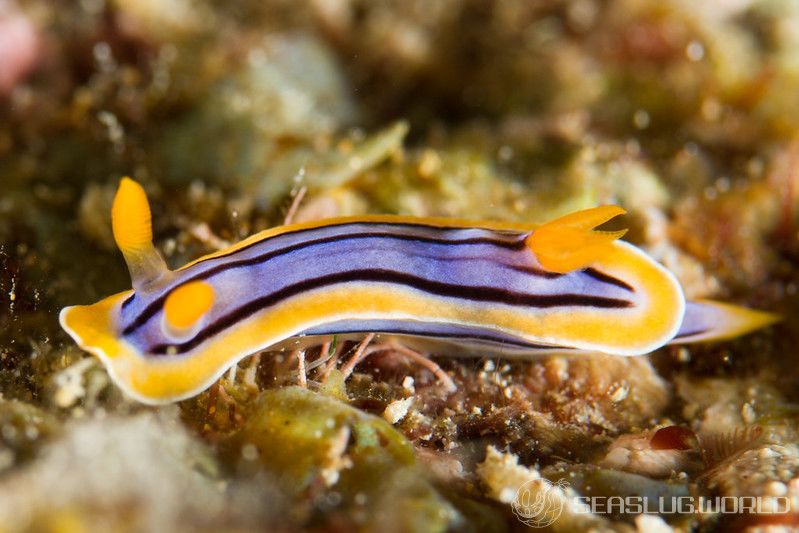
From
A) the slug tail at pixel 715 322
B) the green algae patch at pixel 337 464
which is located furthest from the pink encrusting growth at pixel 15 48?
the slug tail at pixel 715 322

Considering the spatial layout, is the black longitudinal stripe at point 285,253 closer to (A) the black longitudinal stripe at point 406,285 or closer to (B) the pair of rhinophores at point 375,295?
(B) the pair of rhinophores at point 375,295

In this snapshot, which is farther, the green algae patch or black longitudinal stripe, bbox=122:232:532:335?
black longitudinal stripe, bbox=122:232:532:335

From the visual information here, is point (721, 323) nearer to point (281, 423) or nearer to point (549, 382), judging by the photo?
point (549, 382)

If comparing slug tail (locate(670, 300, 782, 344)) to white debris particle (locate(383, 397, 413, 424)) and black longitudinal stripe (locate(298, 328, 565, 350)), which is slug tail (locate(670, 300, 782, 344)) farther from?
white debris particle (locate(383, 397, 413, 424))

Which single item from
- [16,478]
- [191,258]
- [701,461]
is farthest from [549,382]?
[16,478]

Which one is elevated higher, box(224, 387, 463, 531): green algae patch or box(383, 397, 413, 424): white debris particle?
box(383, 397, 413, 424): white debris particle

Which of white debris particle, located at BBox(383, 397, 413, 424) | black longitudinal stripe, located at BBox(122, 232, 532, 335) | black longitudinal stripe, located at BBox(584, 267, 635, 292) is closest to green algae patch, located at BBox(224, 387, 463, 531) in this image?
white debris particle, located at BBox(383, 397, 413, 424)

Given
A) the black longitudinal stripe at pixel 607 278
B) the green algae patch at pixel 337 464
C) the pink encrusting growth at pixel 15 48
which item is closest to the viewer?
the green algae patch at pixel 337 464
